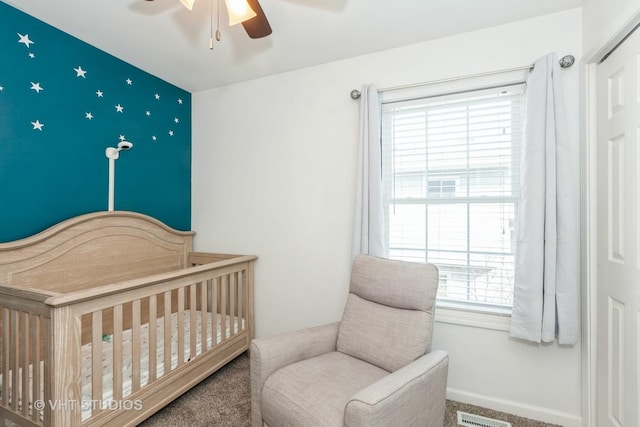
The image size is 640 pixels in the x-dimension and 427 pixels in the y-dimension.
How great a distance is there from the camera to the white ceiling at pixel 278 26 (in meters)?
1.76

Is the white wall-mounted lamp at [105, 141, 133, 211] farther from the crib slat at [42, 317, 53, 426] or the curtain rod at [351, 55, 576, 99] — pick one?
the curtain rod at [351, 55, 576, 99]

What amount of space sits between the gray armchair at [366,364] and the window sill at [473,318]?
460 mm

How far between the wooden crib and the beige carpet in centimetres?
11

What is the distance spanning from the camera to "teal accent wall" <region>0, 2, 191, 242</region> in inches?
71.0

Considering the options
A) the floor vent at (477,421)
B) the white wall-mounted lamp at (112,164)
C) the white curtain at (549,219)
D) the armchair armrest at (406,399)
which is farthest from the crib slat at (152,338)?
the white curtain at (549,219)

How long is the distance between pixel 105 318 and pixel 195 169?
4.75 feet

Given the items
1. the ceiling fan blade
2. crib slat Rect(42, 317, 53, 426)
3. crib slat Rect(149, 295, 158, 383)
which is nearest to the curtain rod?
the ceiling fan blade

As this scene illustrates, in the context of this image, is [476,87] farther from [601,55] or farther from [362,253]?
[362,253]

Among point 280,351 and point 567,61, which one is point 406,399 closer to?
point 280,351

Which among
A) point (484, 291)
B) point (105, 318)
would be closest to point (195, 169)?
point (105, 318)

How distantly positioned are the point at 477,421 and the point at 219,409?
A: 1523mm

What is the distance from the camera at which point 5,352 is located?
1520mm

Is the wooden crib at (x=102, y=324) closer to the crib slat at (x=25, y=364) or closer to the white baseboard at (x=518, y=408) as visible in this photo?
the crib slat at (x=25, y=364)

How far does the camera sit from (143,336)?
219cm
